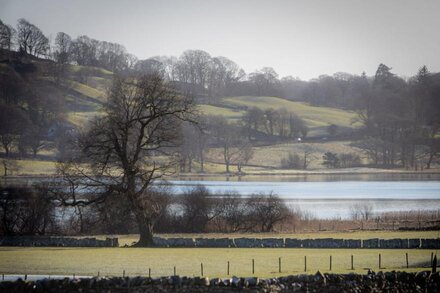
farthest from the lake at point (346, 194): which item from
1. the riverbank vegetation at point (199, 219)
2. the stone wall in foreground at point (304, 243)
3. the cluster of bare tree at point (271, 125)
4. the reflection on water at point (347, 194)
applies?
the cluster of bare tree at point (271, 125)

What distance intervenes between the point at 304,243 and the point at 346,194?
174 ft

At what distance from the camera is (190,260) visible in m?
44.6

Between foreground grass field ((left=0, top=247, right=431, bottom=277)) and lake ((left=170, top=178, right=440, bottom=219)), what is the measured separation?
2228cm

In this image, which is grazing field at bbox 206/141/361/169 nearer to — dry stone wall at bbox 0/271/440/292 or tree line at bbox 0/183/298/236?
tree line at bbox 0/183/298/236

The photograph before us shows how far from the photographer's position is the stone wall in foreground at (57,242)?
2169 inches

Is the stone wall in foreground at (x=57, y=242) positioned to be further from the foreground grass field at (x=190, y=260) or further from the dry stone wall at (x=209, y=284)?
the dry stone wall at (x=209, y=284)

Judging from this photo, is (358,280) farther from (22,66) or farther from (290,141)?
(22,66)

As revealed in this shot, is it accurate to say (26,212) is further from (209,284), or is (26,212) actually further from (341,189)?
(341,189)

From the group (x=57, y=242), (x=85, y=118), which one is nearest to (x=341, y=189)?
(x=57, y=242)

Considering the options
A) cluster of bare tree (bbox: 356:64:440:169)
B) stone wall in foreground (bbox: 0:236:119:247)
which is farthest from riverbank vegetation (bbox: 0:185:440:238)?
cluster of bare tree (bbox: 356:64:440:169)

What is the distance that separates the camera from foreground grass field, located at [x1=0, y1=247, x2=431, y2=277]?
39688mm

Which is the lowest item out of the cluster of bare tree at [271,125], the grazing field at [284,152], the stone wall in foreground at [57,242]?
the stone wall in foreground at [57,242]

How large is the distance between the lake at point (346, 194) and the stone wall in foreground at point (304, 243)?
54.5 ft

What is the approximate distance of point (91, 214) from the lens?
67875 mm
